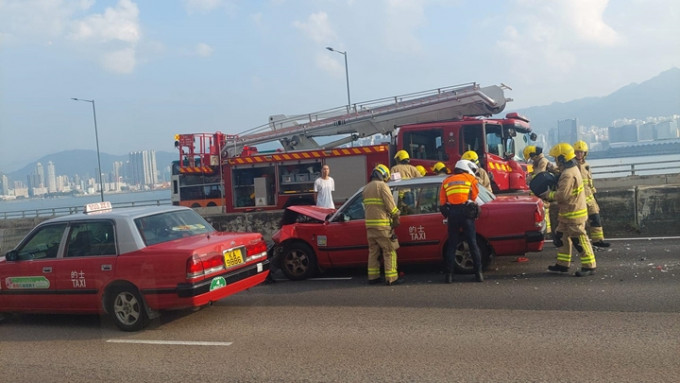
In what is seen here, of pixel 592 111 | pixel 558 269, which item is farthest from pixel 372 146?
pixel 592 111

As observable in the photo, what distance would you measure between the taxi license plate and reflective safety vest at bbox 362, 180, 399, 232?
2077 millimetres

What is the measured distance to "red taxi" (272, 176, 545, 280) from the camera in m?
7.99

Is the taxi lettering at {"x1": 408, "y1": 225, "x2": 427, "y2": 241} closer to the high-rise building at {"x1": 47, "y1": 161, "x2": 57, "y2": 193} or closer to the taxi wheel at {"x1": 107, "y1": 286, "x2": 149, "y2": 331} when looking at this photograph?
the taxi wheel at {"x1": 107, "y1": 286, "x2": 149, "y2": 331}

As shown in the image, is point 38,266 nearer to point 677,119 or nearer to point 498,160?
point 498,160

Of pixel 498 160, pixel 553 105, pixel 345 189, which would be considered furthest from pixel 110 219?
pixel 553 105

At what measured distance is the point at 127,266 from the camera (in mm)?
6473

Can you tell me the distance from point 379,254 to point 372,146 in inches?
269

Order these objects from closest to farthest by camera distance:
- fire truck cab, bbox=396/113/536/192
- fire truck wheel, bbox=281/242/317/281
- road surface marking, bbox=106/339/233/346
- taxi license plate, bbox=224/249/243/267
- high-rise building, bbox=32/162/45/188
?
road surface marking, bbox=106/339/233/346 < taxi license plate, bbox=224/249/243/267 < fire truck wheel, bbox=281/242/317/281 < fire truck cab, bbox=396/113/536/192 < high-rise building, bbox=32/162/45/188

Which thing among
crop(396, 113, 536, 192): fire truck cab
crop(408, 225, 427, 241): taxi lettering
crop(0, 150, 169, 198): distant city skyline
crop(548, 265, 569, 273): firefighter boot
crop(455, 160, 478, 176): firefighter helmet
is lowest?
crop(548, 265, 569, 273): firefighter boot

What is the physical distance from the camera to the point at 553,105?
95812 mm

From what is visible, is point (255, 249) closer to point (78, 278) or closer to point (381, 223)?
point (381, 223)

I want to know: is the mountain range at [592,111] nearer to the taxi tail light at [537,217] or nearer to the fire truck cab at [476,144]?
the fire truck cab at [476,144]

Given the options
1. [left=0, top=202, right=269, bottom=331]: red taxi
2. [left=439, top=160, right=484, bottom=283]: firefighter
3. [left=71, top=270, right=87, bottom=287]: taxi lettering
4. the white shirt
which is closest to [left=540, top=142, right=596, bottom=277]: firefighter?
[left=439, top=160, right=484, bottom=283]: firefighter

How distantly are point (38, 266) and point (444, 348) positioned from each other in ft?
16.9
